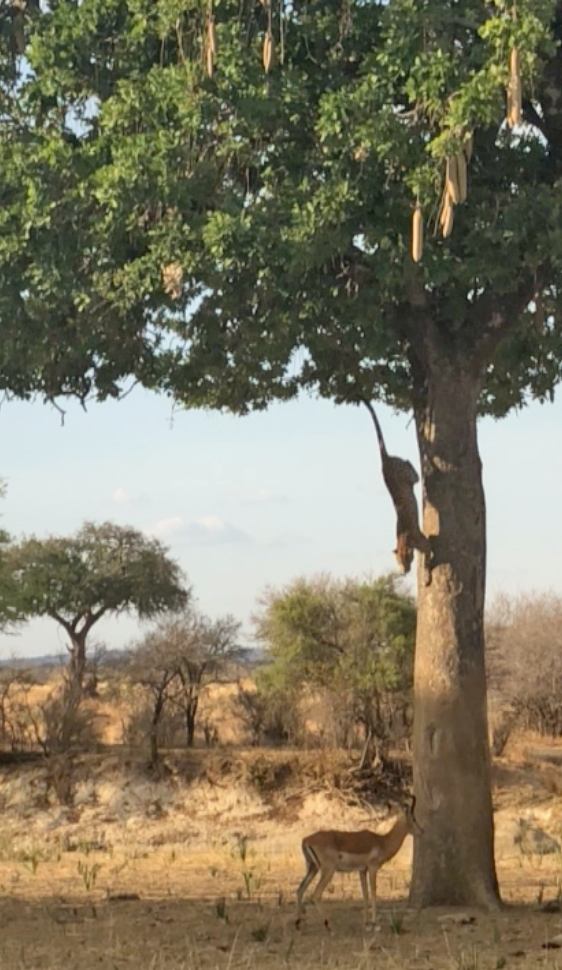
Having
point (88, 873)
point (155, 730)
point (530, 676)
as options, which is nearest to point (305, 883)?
point (88, 873)

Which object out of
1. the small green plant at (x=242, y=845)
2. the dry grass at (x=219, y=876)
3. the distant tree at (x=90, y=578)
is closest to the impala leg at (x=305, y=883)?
the dry grass at (x=219, y=876)

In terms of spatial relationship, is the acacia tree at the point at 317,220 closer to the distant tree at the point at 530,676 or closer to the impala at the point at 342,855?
the impala at the point at 342,855

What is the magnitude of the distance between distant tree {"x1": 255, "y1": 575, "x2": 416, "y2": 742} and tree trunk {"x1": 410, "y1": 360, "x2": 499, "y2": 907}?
11.7 m

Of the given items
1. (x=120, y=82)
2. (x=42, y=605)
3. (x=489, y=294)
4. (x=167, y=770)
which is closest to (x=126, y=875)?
(x=167, y=770)

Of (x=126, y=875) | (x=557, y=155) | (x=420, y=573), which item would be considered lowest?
(x=126, y=875)

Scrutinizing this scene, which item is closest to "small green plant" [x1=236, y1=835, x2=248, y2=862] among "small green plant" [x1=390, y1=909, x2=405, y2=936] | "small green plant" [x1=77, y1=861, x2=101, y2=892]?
"small green plant" [x1=77, y1=861, x2=101, y2=892]

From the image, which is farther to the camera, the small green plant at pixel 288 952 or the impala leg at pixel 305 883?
the impala leg at pixel 305 883

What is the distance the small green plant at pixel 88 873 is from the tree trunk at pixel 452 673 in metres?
4.34

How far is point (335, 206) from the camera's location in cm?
953

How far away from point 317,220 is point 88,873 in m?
8.48

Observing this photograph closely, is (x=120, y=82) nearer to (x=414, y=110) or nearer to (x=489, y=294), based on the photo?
(x=414, y=110)

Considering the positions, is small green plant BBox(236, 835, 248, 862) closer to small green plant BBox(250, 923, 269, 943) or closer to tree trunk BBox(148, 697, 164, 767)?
tree trunk BBox(148, 697, 164, 767)

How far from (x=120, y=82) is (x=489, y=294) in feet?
11.8

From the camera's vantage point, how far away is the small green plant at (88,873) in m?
13.9
